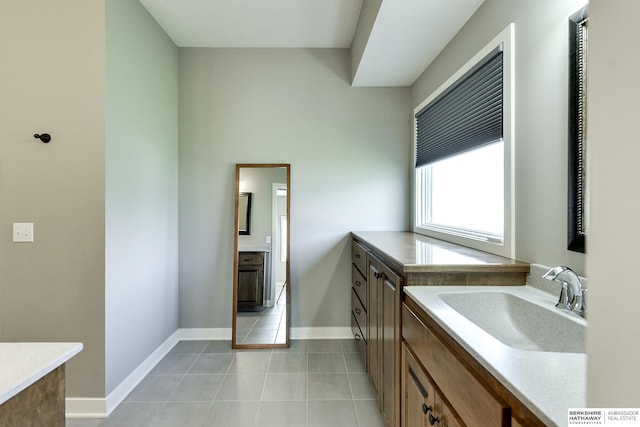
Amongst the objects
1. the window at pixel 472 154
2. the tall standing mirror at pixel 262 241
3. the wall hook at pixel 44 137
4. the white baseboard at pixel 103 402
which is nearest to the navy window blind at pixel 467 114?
the window at pixel 472 154

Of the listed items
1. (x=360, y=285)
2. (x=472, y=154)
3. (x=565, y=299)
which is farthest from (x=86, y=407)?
(x=472, y=154)

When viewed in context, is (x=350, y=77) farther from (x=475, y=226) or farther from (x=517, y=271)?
(x=517, y=271)

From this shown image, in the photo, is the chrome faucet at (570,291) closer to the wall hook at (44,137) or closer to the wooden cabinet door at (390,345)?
the wooden cabinet door at (390,345)

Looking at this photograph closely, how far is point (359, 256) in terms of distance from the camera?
263cm

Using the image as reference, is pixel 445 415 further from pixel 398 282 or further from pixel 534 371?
pixel 398 282

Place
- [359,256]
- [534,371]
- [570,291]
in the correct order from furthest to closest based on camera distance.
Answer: [359,256] < [570,291] < [534,371]

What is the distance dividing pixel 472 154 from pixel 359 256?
3.72 feet

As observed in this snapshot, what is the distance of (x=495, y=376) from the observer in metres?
0.71

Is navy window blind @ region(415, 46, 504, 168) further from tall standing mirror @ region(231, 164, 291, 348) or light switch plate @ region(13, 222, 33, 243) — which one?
light switch plate @ region(13, 222, 33, 243)

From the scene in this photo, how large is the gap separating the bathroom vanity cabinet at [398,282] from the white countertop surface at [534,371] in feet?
0.82

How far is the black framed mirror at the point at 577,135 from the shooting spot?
1.17 m

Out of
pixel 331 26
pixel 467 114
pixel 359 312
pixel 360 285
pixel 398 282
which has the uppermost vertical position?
pixel 331 26

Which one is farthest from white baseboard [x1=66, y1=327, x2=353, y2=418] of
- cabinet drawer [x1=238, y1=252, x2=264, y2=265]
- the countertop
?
the countertop

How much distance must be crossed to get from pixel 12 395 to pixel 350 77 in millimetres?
3064
